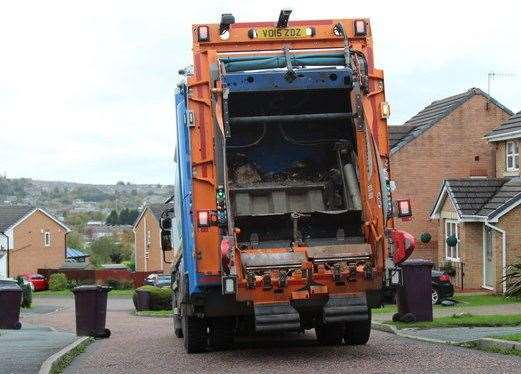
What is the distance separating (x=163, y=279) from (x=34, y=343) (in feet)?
88.8

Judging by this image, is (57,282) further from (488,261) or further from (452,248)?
(488,261)

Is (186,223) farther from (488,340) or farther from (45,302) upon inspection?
(45,302)

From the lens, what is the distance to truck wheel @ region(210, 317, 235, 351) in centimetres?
1379

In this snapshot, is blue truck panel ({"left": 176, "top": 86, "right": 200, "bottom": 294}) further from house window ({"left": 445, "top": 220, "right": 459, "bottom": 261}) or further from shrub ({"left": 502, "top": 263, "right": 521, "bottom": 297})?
house window ({"left": 445, "top": 220, "right": 459, "bottom": 261})

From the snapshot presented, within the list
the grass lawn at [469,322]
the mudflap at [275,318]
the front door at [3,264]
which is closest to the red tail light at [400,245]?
the mudflap at [275,318]

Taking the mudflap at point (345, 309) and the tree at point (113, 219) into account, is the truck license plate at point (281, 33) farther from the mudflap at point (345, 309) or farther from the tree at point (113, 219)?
the tree at point (113, 219)

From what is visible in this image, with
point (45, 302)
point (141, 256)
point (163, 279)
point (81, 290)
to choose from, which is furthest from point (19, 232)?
point (81, 290)

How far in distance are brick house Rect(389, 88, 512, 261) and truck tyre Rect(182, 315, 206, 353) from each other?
2501cm

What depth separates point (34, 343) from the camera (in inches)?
642

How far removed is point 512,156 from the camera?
34750 millimetres

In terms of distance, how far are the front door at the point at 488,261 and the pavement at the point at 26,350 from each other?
645 inches

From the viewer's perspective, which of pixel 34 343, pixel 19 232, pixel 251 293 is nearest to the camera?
pixel 251 293

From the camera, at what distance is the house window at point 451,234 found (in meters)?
33.6

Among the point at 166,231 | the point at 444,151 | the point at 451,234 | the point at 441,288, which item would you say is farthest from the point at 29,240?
the point at 166,231
